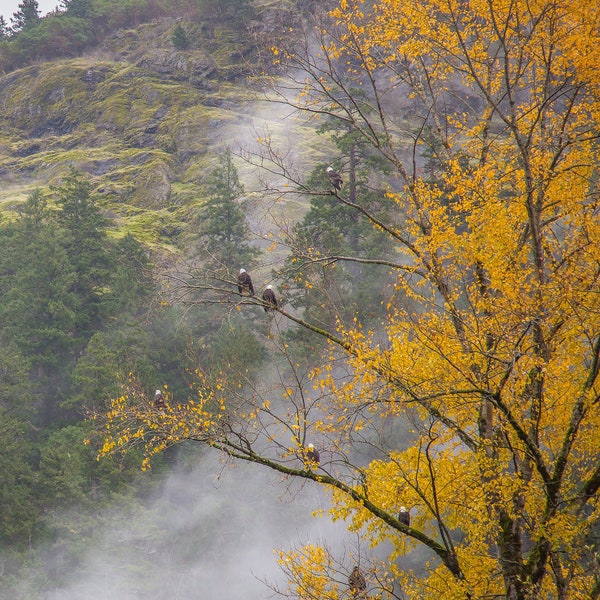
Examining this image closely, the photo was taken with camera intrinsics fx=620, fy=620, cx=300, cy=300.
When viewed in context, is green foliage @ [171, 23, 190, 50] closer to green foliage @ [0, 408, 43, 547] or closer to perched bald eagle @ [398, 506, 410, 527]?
green foliage @ [0, 408, 43, 547]

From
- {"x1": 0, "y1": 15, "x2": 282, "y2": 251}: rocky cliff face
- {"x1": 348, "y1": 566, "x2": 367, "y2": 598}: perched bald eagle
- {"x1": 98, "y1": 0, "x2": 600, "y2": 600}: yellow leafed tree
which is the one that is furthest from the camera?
{"x1": 0, "y1": 15, "x2": 282, "y2": 251}: rocky cliff face

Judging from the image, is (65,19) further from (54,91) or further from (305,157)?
(305,157)

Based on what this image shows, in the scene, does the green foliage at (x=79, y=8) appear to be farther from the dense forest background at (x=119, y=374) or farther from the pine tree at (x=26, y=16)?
the dense forest background at (x=119, y=374)

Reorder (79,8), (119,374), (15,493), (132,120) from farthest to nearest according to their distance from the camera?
(79,8)
(132,120)
(15,493)
(119,374)

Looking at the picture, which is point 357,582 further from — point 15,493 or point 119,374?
point 15,493

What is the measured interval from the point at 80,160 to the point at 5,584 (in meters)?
34.3

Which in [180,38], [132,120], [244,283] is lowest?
[244,283]

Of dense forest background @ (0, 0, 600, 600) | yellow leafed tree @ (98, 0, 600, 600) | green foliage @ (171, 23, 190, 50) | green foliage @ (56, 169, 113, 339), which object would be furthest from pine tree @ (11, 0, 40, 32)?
yellow leafed tree @ (98, 0, 600, 600)

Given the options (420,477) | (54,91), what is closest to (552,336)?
(420,477)

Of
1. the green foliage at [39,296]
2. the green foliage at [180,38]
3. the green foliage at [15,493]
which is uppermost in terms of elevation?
the green foliage at [180,38]

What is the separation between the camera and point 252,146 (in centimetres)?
4156

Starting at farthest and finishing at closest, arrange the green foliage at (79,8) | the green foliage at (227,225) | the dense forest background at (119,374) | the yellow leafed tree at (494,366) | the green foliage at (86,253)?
the green foliage at (79,8)
the green foliage at (227,225)
the green foliage at (86,253)
the dense forest background at (119,374)
the yellow leafed tree at (494,366)

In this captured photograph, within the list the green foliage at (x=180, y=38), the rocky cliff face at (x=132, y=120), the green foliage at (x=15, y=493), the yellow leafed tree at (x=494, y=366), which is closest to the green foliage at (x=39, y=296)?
the green foliage at (x=15, y=493)

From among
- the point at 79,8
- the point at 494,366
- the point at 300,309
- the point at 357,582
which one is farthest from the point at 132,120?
the point at 494,366
